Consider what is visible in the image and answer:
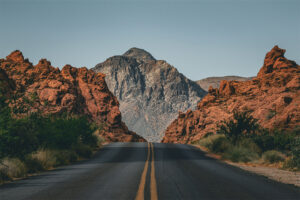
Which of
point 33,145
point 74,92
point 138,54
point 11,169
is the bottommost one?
point 11,169

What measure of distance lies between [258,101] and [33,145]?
1676 inches

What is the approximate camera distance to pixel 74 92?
183 ft

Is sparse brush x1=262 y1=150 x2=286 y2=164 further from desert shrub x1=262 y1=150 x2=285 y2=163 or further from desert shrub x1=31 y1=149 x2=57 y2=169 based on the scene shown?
desert shrub x1=31 y1=149 x2=57 y2=169

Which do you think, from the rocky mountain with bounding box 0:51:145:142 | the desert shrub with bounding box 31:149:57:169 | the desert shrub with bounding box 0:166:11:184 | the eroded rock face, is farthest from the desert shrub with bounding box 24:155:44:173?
the rocky mountain with bounding box 0:51:145:142

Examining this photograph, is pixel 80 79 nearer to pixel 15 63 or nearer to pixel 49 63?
→ pixel 49 63

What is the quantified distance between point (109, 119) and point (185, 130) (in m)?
15.4

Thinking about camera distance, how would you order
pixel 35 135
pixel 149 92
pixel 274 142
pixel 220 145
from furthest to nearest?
pixel 149 92, pixel 220 145, pixel 274 142, pixel 35 135

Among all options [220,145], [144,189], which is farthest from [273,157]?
[144,189]

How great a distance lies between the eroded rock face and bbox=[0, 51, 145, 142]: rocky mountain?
1114 cm

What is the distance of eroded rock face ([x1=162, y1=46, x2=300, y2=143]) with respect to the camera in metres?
42.7

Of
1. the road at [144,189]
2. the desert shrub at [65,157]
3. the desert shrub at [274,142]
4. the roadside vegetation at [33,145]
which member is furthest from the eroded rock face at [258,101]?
the road at [144,189]

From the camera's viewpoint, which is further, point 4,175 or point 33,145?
point 33,145

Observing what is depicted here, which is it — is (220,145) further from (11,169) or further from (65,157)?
(11,169)

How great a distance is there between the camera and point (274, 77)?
5578cm
